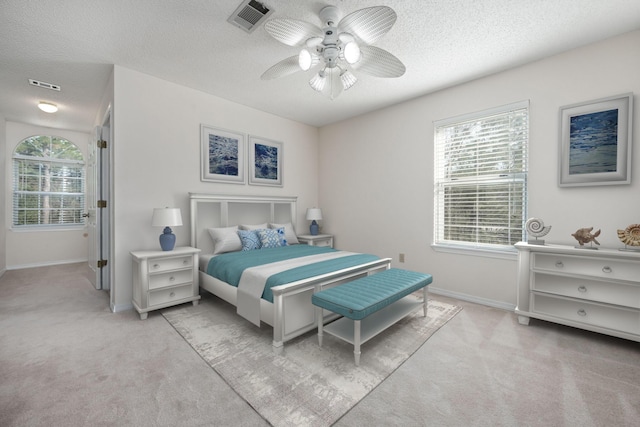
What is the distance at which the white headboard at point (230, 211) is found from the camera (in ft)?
11.8

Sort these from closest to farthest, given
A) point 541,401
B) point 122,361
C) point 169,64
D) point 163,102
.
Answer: point 541,401 < point 122,361 < point 169,64 < point 163,102

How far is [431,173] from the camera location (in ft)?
12.0

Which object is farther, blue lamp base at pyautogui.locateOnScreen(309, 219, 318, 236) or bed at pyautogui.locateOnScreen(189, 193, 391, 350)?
blue lamp base at pyautogui.locateOnScreen(309, 219, 318, 236)

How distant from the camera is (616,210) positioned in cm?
245

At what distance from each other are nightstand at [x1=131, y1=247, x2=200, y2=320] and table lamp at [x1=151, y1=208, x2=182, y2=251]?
14 centimetres

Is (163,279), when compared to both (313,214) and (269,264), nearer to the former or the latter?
(269,264)

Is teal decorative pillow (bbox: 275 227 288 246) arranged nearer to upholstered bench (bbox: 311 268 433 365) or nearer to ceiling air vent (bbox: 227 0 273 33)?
upholstered bench (bbox: 311 268 433 365)

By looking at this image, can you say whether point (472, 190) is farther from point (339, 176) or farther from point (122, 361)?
point (122, 361)

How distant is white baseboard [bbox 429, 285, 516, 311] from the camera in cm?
303

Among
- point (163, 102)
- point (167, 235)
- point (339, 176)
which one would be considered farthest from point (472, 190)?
point (163, 102)

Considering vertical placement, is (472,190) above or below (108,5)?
below

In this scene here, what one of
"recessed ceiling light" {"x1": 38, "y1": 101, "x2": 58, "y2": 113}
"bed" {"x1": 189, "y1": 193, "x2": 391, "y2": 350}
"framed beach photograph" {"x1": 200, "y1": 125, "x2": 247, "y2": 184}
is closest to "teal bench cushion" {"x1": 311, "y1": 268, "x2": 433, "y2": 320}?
"bed" {"x1": 189, "y1": 193, "x2": 391, "y2": 350}

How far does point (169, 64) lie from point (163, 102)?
21.2 inches

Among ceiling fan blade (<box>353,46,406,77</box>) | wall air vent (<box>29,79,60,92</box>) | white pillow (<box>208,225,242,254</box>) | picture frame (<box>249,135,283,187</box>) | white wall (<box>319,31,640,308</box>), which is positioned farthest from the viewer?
picture frame (<box>249,135,283,187</box>)
